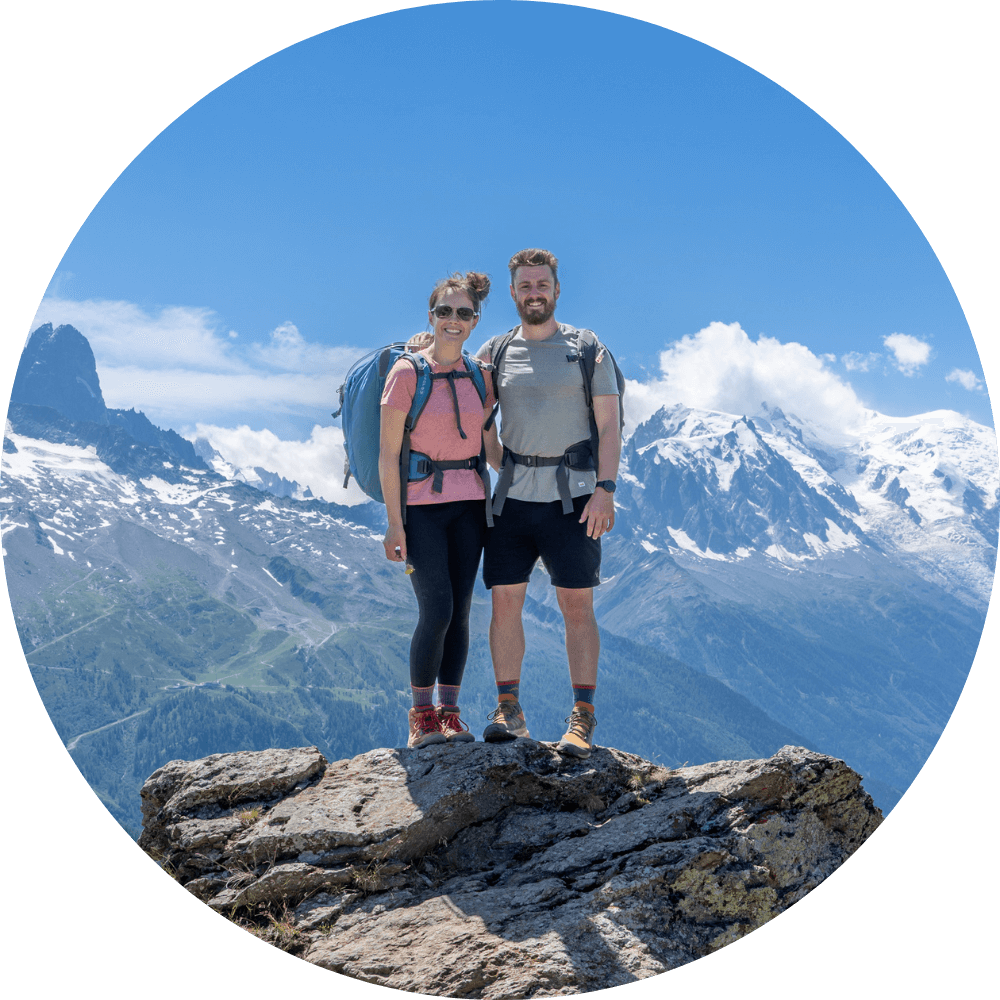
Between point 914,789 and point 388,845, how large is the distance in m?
4.61

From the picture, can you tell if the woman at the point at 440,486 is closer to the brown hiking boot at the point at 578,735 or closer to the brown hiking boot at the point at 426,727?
the brown hiking boot at the point at 426,727

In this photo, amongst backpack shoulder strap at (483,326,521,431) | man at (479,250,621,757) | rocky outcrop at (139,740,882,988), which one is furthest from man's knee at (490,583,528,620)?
backpack shoulder strap at (483,326,521,431)

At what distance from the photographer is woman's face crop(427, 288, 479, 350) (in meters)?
8.52

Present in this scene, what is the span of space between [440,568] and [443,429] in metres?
1.41

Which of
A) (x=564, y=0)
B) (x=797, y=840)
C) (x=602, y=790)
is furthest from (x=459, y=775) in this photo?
(x=564, y=0)

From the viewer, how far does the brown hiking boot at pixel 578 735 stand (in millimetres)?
8852

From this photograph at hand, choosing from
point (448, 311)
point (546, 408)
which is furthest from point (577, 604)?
point (448, 311)

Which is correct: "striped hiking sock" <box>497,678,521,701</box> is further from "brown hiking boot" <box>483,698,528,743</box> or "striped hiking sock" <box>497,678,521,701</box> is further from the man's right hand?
the man's right hand

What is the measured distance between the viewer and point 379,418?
29.7 feet

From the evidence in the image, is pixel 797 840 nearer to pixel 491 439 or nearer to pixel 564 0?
pixel 491 439

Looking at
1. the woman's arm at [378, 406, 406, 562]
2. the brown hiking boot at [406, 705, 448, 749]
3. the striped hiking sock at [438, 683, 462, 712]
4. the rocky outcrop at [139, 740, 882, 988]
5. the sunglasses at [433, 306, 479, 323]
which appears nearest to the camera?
the rocky outcrop at [139, 740, 882, 988]

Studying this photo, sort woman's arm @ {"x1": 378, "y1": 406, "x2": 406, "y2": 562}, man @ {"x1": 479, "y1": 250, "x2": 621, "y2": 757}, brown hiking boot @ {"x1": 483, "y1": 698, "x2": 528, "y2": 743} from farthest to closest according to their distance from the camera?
1. brown hiking boot @ {"x1": 483, "y1": 698, "x2": 528, "y2": 743}
2. man @ {"x1": 479, "y1": 250, "x2": 621, "y2": 757}
3. woman's arm @ {"x1": 378, "y1": 406, "x2": 406, "y2": 562}

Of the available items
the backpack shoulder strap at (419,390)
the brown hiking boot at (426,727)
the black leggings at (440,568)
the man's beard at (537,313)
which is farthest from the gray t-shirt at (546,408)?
the brown hiking boot at (426,727)

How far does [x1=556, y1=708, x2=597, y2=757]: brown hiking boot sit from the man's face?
417 cm
